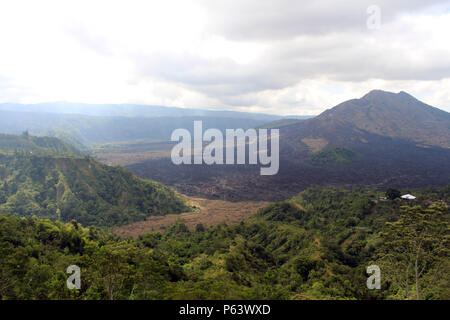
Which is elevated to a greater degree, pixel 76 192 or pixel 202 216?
pixel 76 192

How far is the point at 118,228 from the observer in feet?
164

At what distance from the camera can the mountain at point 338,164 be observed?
85125mm

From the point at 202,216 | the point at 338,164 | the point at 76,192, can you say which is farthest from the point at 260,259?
the point at 338,164

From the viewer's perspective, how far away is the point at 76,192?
5600cm

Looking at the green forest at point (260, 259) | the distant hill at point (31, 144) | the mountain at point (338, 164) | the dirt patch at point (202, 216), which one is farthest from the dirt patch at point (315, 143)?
the distant hill at point (31, 144)

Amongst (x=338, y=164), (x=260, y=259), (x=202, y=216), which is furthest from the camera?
(x=338, y=164)

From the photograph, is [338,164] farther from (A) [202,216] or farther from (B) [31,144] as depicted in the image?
(B) [31,144]

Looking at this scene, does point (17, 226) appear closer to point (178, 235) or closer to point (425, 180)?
point (178, 235)

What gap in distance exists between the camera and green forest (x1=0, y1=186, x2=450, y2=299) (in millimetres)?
12938

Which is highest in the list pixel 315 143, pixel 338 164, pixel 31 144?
pixel 315 143

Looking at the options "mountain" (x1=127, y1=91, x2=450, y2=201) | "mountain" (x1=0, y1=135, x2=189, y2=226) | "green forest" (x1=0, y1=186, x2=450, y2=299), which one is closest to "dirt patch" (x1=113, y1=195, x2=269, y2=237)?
"mountain" (x1=0, y1=135, x2=189, y2=226)

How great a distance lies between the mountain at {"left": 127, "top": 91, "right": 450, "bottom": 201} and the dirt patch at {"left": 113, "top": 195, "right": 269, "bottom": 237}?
21.5 ft

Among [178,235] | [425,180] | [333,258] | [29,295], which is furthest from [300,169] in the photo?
[29,295]

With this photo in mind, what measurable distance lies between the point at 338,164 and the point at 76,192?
105 m
